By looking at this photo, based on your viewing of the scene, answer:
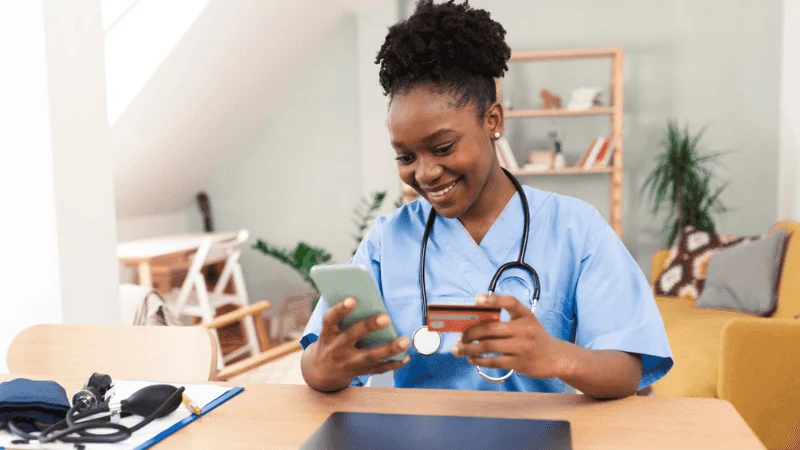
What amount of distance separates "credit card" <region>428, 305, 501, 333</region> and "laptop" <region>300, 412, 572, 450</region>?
118mm

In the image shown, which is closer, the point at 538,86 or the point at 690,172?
the point at 690,172

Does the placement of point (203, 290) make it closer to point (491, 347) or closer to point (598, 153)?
point (598, 153)

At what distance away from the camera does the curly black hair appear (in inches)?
40.1

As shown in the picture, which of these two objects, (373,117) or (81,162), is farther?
(373,117)

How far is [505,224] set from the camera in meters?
1.11

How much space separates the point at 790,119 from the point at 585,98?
1051 mm

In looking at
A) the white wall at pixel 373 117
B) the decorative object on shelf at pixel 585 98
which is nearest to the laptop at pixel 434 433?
the decorative object on shelf at pixel 585 98

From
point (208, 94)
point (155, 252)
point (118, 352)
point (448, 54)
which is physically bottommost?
point (155, 252)

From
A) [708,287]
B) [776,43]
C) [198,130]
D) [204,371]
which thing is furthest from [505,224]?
[776,43]

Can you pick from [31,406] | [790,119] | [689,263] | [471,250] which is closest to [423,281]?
[471,250]

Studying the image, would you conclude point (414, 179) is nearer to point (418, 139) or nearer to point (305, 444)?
point (418, 139)

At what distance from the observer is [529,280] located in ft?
3.45

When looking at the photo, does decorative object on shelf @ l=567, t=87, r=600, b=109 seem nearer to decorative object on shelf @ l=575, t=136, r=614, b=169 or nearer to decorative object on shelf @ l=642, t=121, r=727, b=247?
decorative object on shelf @ l=575, t=136, r=614, b=169

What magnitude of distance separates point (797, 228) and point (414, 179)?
2566 millimetres
